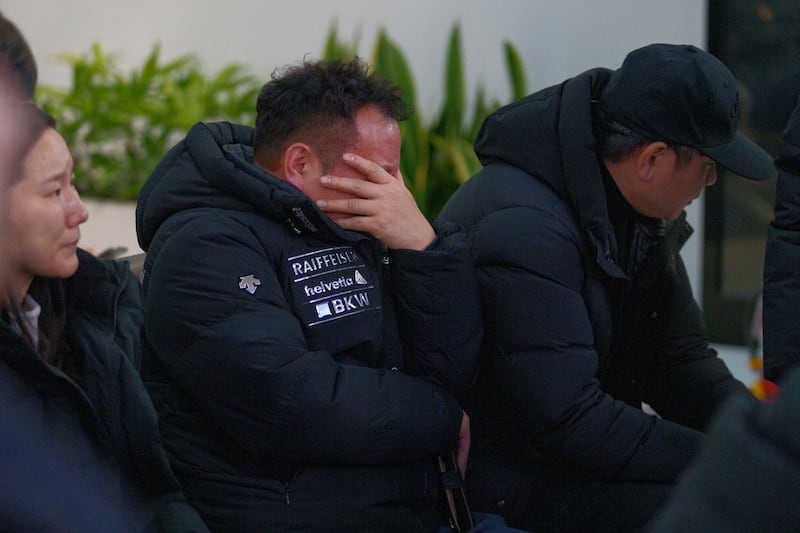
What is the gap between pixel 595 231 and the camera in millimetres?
2377

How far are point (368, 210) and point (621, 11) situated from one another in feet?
11.1

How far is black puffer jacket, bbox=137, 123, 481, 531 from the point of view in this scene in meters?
2.05

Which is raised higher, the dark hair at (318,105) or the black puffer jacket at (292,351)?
the dark hair at (318,105)

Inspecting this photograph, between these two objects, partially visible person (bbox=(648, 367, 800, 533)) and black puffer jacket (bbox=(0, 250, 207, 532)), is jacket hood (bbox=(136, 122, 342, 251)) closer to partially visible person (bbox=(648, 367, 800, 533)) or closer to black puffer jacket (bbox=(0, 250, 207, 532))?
black puffer jacket (bbox=(0, 250, 207, 532))

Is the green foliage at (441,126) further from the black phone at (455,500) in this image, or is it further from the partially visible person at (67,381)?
the partially visible person at (67,381)

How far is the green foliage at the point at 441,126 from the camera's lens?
17.4ft

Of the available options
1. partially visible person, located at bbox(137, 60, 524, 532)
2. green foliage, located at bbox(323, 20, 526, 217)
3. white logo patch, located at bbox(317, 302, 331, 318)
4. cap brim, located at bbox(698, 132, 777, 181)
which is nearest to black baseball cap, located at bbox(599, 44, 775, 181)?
cap brim, located at bbox(698, 132, 777, 181)

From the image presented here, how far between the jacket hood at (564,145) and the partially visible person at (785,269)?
1.06ft

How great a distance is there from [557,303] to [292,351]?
0.60 meters

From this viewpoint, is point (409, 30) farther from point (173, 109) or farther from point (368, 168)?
point (368, 168)

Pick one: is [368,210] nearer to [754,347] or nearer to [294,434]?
[294,434]

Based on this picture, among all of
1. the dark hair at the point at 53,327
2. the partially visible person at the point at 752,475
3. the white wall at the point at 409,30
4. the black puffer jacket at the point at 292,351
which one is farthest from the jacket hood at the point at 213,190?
the white wall at the point at 409,30

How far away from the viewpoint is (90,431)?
1.84 m

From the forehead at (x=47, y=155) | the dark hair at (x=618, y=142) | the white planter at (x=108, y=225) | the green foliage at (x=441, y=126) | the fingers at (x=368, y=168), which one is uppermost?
the forehead at (x=47, y=155)
